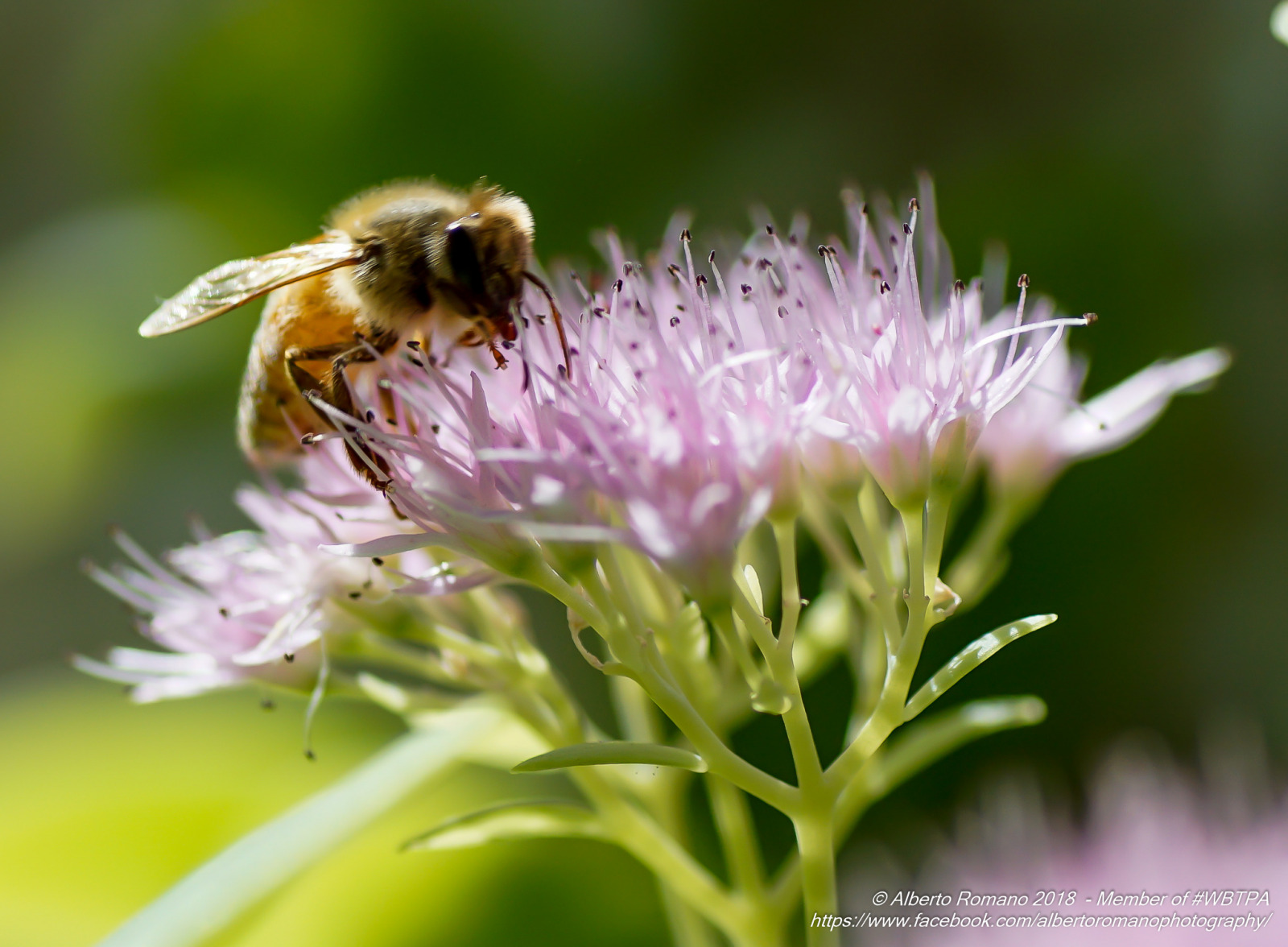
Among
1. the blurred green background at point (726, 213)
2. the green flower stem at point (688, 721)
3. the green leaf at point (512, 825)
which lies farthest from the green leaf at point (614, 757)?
the blurred green background at point (726, 213)

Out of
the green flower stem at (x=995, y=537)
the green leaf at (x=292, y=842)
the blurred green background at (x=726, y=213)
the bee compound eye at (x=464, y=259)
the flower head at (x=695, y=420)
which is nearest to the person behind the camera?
the flower head at (x=695, y=420)

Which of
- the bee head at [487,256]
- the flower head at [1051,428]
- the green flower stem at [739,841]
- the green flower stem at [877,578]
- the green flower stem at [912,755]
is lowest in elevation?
the green flower stem at [739,841]

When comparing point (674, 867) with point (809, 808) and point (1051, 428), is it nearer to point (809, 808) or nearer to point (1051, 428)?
point (809, 808)

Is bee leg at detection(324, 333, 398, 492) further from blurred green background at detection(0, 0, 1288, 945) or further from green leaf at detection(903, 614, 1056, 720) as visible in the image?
blurred green background at detection(0, 0, 1288, 945)

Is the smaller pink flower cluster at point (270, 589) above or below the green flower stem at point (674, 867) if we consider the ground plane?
above

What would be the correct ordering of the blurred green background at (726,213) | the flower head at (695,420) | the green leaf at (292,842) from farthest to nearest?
the blurred green background at (726,213) < the green leaf at (292,842) < the flower head at (695,420)

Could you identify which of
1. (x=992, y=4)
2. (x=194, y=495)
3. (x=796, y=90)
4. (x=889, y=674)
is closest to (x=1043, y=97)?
(x=992, y=4)

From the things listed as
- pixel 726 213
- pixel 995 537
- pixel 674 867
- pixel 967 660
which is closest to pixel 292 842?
pixel 674 867

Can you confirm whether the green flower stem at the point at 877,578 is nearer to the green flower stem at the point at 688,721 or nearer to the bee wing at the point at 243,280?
the green flower stem at the point at 688,721
